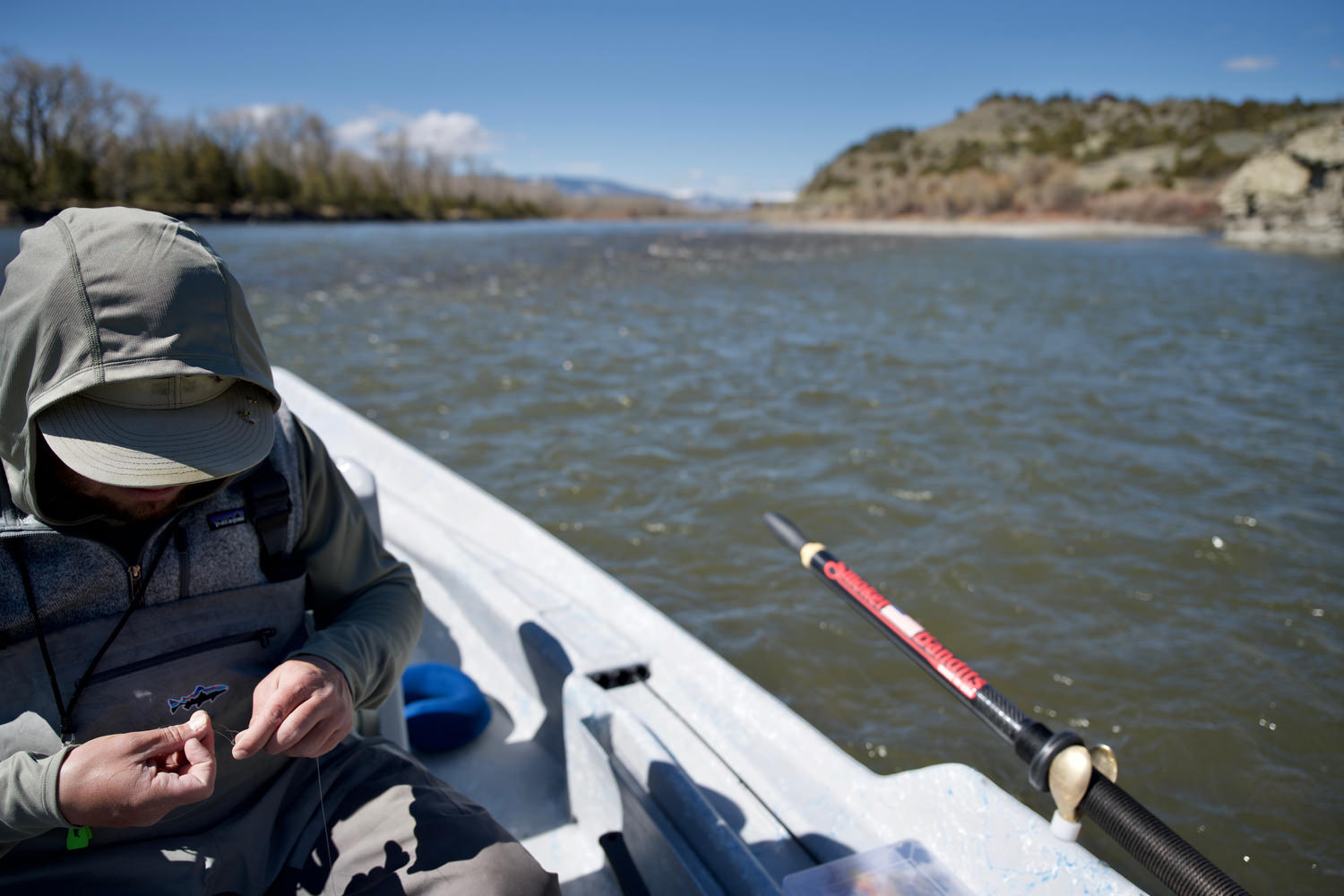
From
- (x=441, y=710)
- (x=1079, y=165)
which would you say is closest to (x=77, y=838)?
(x=441, y=710)

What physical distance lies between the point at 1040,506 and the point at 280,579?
547 cm

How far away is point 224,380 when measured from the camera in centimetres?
113

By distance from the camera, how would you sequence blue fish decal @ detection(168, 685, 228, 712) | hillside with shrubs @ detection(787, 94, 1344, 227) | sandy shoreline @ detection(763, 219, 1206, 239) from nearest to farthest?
blue fish decal @ detection(168, 685, 228, 712)
sandy shoreline @ detection(763, 219, 1206, 239)
hillside with shrubs @ detection(787, 94, 1344, 227)

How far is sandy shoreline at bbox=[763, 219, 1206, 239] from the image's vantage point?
45.8 metres

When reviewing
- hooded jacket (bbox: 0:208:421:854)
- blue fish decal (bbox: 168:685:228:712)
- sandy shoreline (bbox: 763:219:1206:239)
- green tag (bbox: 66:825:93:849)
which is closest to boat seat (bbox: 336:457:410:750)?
hooded jacket (bbox: 0:208:421:854)

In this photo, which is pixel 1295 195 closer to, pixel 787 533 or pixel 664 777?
pixel 787 533

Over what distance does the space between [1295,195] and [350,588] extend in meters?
45.0

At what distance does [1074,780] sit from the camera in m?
1.51

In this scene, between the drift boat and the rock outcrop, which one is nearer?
the drift boat

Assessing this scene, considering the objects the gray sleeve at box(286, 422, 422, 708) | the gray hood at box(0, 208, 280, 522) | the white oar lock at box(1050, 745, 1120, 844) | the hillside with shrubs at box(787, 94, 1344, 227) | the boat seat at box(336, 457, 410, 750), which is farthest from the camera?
the hillside with shrubs at box(787, 94, 1344, 227)

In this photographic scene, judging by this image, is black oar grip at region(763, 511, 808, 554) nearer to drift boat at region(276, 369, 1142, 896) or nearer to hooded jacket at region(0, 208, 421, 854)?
drift boat at region(276, 369, 1142, 896)

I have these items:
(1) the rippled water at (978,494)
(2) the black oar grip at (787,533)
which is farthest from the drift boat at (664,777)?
(1) the rippled water at (978,494)

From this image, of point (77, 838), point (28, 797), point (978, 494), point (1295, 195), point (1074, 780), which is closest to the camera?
point (28, 797)

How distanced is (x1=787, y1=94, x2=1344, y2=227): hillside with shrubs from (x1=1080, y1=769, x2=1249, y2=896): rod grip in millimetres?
50030
